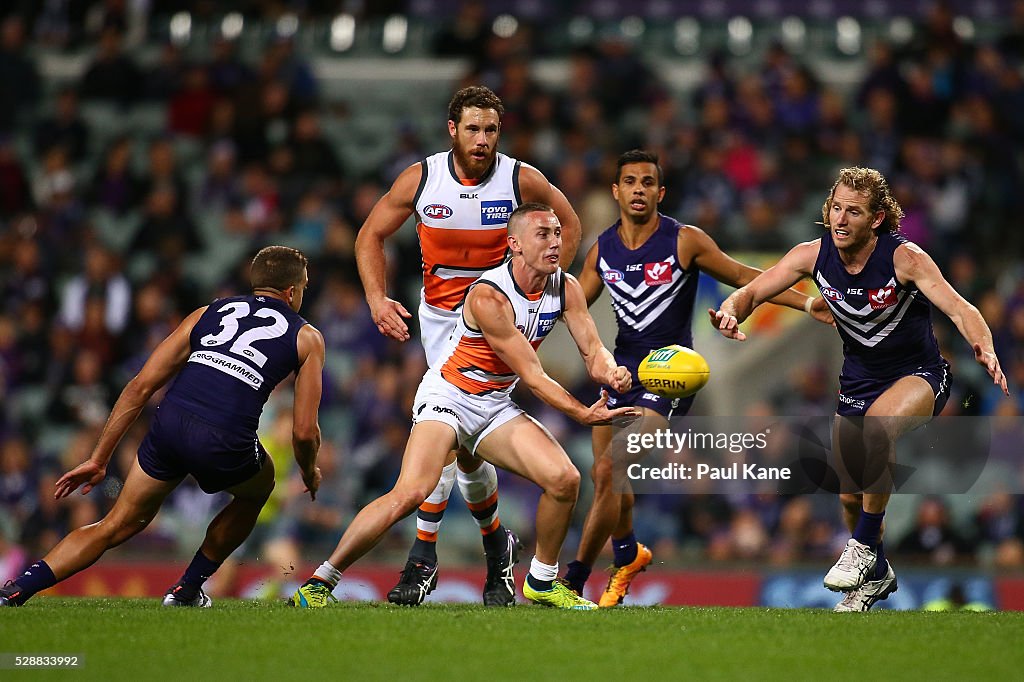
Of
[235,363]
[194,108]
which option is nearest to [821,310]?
[235,363]

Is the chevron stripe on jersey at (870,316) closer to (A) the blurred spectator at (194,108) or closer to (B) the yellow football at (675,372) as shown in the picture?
(B) the yellow football at (675,372)

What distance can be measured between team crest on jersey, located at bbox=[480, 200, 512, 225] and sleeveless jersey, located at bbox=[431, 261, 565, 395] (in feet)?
1.93

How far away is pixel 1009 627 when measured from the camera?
6.79 meters

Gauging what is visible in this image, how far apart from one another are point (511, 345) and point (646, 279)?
150 cm

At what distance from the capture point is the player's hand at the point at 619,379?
6966mm

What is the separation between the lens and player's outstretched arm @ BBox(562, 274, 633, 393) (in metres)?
7.04

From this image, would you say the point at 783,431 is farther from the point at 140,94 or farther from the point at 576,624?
Result: the point at 140,94

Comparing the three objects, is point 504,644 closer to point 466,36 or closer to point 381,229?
point 381,229

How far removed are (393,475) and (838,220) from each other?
5.98 metres

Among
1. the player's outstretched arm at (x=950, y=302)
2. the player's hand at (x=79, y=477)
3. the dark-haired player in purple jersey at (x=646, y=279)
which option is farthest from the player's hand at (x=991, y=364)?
the player's hand at (x=79, y=477)

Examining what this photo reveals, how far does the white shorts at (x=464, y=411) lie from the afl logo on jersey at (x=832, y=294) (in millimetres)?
1881

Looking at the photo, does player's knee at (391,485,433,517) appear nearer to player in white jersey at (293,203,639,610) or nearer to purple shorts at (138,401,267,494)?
player in white jersey at (293,203,639,610)

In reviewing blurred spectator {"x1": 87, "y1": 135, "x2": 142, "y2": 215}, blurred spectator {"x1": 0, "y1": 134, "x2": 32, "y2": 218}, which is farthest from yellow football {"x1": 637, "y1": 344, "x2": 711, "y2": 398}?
blurred spectator {"x1": 0, "y1": 134, "x2": 32, "y2": 218}

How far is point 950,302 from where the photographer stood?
23.2 ft
